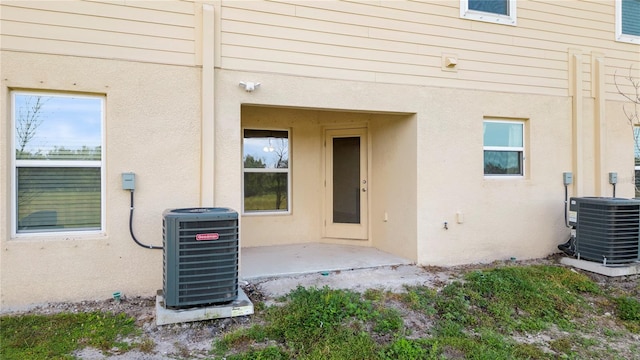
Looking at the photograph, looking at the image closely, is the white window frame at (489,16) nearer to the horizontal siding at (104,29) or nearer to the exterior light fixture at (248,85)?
the exterior light fixture at (248,85)

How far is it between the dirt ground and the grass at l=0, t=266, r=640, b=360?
0.16ft

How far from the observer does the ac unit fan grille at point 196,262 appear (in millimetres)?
3566

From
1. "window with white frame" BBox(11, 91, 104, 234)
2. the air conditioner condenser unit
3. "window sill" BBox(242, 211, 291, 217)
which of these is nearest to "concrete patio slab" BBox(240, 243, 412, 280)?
"window sill" BBox(242, 211, 291, 217)

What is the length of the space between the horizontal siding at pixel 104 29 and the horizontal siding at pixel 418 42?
0.51 m

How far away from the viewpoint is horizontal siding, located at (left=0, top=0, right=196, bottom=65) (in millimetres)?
3918

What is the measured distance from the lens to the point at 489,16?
5938 millimetres

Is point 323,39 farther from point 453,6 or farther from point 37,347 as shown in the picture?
point 37,347

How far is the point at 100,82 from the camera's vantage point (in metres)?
4.16

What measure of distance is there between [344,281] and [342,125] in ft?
10.0

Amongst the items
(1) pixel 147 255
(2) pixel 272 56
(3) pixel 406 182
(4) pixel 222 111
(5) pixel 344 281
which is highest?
(2) pixel 272 56

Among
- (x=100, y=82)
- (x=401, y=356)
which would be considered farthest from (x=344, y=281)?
(x=100, y=82)

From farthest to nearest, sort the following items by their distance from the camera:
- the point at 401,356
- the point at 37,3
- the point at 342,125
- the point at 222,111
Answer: the point at 342,125 < the point at 222,111 < the point at 37,3 < the point at 401,356

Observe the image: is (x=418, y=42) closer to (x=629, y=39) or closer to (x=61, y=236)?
(x=629, y=39)

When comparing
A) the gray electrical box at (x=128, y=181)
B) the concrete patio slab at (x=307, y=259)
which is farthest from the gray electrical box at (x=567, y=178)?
the gray electrical box at (x=128, y=181)
